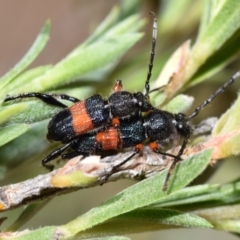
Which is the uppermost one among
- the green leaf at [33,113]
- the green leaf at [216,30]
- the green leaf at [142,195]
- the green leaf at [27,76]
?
the green leaf at [27,76]

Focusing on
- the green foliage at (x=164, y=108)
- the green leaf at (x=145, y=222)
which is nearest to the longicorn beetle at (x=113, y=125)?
the green foliage at (x=164, y=108)

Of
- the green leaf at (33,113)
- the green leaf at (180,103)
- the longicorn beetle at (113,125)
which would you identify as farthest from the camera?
the longicorn beetle at (113,125)

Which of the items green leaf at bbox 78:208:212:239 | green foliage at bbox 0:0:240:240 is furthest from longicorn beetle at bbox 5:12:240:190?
green leaf at bbox 78:208:212:239

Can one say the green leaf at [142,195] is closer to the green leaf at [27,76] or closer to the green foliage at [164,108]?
the green foliage at [164,108]

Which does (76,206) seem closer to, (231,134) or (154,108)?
(154,108)

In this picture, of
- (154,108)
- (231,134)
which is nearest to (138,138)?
(154,108)

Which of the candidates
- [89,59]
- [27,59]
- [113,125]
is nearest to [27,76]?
[27,59]

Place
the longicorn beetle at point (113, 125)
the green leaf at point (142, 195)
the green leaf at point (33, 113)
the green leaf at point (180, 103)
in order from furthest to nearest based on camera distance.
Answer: the longicorn beetle at point (113, 125)
the green leaf at point (180, 103)
the green leaf at point (33, 113)
the green leaf at point (142, 195)
